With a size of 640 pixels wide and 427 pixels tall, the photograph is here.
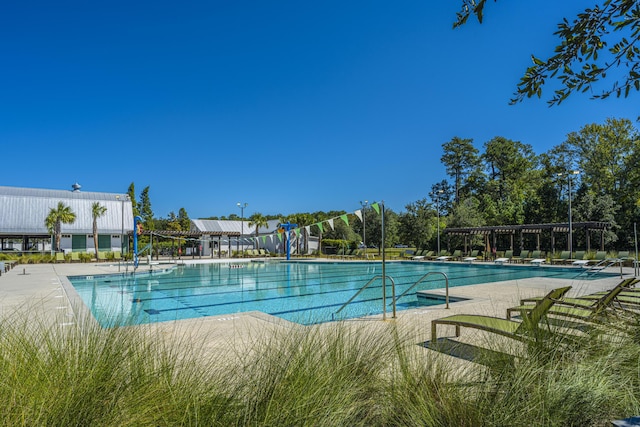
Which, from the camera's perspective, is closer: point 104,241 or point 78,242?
point 78,242

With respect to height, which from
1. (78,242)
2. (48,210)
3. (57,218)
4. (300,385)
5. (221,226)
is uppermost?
(48,210)

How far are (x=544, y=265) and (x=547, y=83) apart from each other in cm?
2069

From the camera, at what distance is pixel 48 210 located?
36.0 metres

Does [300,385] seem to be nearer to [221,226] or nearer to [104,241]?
[104,241]

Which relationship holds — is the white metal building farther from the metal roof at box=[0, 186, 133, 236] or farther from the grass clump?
the grass clump

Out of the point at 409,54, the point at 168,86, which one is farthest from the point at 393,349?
the point at 168,86

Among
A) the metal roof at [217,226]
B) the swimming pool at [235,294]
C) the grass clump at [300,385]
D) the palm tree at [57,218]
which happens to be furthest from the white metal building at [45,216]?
the grass clump at [300,385]

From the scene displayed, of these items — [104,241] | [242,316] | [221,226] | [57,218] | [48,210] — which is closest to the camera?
[242,316]

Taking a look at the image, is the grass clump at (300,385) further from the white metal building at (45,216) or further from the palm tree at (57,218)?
the white metal building at (45,216)

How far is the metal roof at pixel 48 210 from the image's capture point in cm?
3391

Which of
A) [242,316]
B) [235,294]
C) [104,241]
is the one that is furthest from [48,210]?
[242,316]

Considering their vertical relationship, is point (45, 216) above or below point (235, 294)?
above

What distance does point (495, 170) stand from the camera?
45812 millimetres

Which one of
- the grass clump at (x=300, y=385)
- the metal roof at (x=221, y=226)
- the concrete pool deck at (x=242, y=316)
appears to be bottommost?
the concrete pool deck at (x=242, y=316)
